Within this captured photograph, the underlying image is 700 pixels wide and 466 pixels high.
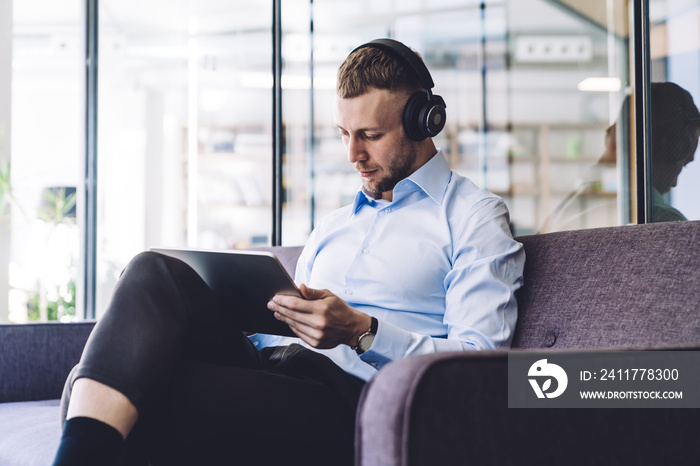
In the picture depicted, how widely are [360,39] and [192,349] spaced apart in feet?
18.0

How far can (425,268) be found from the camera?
4.17 ft

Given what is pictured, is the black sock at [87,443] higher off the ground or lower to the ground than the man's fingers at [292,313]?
lower

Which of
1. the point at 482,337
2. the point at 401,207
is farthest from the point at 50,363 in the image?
the point at 482,337

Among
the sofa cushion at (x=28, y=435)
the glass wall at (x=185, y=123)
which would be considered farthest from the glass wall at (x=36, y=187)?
the sofa cushion at (x=28, y=435)

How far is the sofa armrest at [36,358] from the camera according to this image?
5.49 ft

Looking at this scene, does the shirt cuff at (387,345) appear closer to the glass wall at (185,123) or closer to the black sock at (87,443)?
the black sock at (87,443)

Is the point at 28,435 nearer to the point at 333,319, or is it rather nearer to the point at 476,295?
the point at 333,319

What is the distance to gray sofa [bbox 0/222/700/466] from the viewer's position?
599 mm

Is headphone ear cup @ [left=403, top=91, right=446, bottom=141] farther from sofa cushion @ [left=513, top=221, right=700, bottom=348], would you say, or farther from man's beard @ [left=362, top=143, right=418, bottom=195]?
sofa cushion @ [left=513, top=221, right=700, bottom=348]

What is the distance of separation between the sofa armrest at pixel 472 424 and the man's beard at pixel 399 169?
855 mm

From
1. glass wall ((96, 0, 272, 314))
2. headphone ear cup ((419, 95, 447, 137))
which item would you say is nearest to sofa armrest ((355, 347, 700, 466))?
headphone ear cup ((419, 95, 447, 137))

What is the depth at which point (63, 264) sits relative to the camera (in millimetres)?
3766

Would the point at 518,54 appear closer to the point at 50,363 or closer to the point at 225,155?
the point at 225,155

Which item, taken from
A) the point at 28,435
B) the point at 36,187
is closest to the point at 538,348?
the point at 28,435
